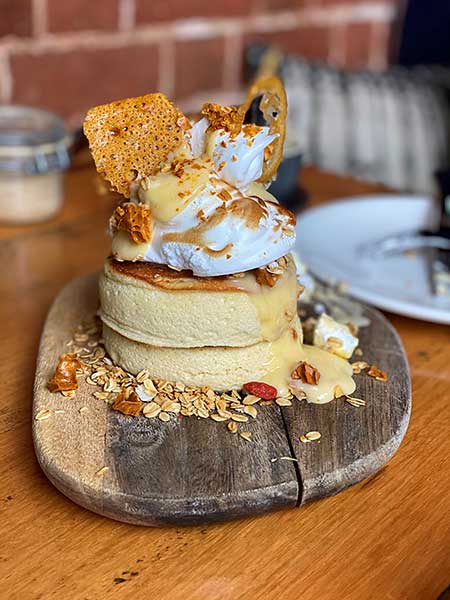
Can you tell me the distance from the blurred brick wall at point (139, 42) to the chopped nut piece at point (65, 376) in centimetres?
101

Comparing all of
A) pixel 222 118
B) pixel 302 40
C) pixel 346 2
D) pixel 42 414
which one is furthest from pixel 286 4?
pixel 42 414

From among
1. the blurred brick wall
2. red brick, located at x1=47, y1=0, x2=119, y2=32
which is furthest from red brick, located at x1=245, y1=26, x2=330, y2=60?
red brick, located at x1=47, y1=0, x2=119, y2=32

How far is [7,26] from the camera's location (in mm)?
1660

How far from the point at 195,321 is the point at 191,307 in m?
0.02

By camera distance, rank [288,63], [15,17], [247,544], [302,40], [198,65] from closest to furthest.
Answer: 1. [247,544]
2. [15,17]
3. [198,65]
4. [288,63]
5. [302,40]

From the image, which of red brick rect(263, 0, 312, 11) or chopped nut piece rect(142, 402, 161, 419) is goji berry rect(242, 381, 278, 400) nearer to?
chopped nut piece rect(142, 402, 161, 419)

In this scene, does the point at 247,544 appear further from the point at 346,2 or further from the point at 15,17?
the point at 346,2

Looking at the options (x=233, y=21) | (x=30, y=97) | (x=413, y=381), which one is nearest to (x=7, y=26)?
(x=30, y=97)

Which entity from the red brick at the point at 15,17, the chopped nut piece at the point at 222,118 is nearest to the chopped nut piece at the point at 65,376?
the chopped nut piece at the point at 222,118

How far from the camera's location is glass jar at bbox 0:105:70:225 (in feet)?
4.52

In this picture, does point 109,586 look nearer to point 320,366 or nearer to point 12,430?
point 12,430

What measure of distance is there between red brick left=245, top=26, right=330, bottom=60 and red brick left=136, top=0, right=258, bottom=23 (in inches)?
4.1

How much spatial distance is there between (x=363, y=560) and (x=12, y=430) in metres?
0.39

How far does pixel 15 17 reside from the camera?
5.46 feet
